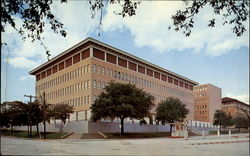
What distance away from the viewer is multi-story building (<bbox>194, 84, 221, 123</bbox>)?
119 m

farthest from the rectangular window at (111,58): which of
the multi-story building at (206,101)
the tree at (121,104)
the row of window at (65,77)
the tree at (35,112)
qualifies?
the multi-story building at (206,101)

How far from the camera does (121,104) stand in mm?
43188

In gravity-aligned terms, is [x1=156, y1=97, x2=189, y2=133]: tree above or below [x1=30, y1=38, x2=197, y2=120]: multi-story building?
below

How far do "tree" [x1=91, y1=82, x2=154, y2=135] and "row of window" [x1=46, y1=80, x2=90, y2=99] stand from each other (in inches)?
427

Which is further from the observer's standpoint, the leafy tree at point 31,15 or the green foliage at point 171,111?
the green foliage at point 171,111

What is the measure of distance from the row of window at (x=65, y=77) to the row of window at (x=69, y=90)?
5.58ft

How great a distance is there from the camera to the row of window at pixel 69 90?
182ft

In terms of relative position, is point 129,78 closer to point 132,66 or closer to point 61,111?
point 132,66

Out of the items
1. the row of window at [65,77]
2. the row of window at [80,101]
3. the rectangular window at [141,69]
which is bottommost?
the row of window at [80,101]

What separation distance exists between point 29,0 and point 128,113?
124ft

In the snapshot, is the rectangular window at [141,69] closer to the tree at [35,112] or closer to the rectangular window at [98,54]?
the rectangular window at [98,54]

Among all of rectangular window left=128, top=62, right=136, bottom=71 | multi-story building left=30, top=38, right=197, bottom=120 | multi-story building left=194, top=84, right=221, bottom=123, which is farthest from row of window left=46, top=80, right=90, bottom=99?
multi-story building left=194, top=84, right=221, bottom=123

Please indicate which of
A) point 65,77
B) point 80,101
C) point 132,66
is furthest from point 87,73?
point 132,66

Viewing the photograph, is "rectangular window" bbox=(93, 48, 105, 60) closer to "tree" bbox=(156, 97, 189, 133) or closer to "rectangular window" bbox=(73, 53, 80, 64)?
"rectangular window" bbox=(73, 53, 80, 64)
